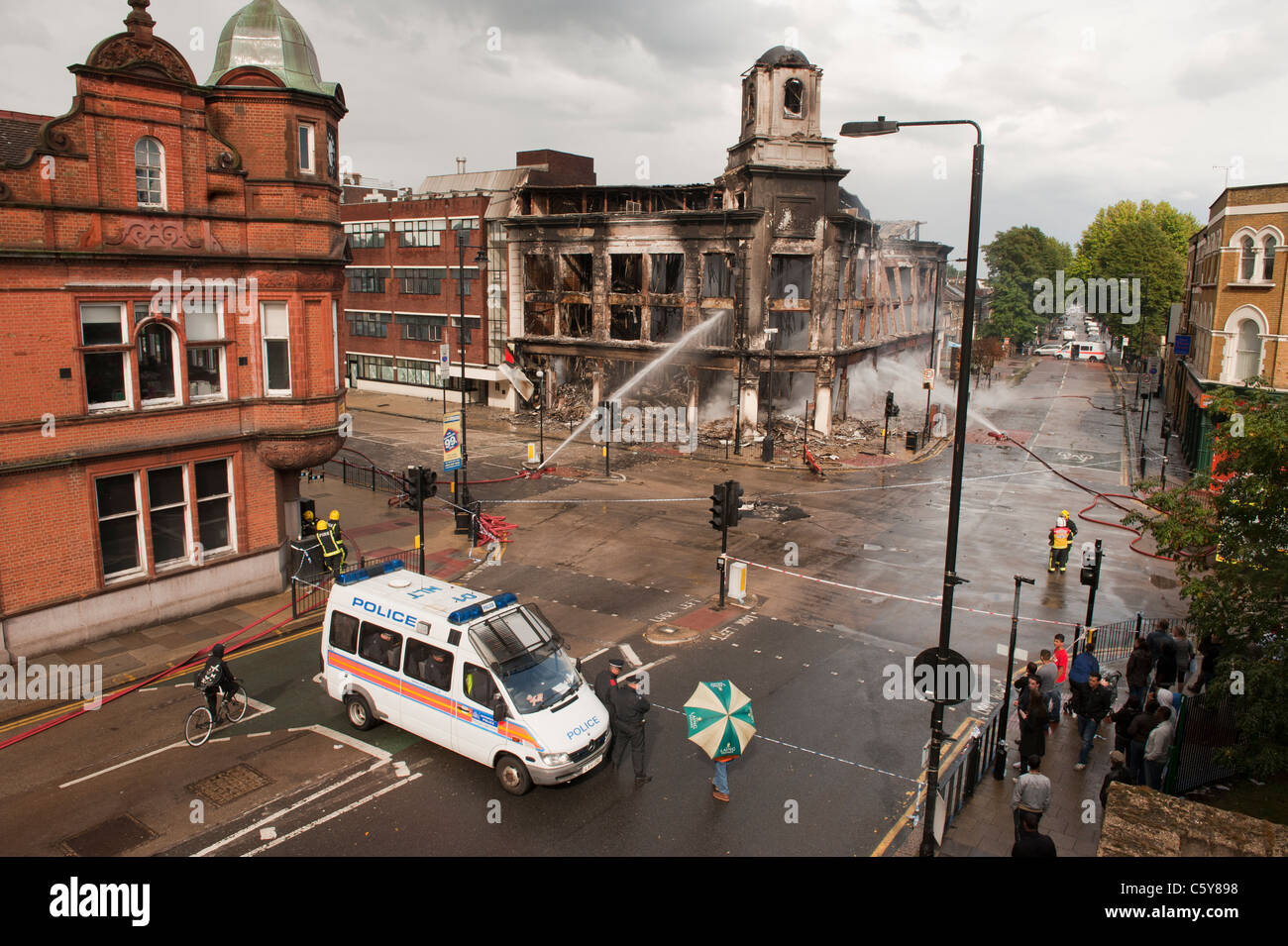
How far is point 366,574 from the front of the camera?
1519 centimetres

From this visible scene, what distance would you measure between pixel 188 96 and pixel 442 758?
15.2 meters

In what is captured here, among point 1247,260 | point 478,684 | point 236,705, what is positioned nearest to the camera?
point 478,684

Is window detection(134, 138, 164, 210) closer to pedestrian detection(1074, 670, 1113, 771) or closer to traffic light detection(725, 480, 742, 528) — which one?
traffic light detection(725, 480, 742, 528)

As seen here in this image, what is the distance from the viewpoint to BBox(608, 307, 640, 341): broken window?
1918 inches

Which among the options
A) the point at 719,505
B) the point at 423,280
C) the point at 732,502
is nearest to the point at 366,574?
the point at 719,505

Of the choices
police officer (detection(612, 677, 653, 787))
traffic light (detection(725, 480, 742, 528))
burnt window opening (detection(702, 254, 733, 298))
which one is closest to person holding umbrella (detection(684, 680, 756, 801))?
police officer (detection(612, 677, 653, 787))

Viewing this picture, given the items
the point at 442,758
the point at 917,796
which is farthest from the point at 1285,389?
the point at 442,758

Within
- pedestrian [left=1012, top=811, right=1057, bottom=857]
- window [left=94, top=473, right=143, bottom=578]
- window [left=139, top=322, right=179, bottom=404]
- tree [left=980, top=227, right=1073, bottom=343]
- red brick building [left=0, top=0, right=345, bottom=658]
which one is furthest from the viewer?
tree [left=980, top=227, right=1073, bottom=343]

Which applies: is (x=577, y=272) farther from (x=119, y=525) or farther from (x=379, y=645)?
(x=379, y=645)

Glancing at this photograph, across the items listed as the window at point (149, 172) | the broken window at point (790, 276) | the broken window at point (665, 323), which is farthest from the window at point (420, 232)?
the window at point (149, 172)

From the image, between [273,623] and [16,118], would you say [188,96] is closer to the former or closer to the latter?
[16,118]

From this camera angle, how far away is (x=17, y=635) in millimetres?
16734

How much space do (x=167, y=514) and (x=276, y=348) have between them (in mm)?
4579

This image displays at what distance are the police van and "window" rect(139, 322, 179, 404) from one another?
7606 mm
